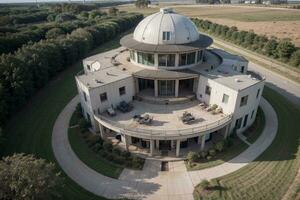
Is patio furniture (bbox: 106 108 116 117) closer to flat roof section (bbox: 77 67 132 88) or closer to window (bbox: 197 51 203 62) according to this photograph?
flat roof section (bbox: 77 67 132 88)

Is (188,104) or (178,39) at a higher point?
(178,39)

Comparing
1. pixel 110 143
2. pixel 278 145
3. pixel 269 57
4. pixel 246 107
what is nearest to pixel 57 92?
pixel 110 143

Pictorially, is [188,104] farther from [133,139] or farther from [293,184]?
[293,184]

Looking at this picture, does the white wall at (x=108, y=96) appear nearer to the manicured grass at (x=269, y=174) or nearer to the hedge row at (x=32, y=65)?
the hedge row at (x=32, y=65)

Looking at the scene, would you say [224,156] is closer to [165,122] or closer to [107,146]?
[165,122]

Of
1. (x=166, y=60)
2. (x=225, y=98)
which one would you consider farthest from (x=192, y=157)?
(x=166, y=60)
